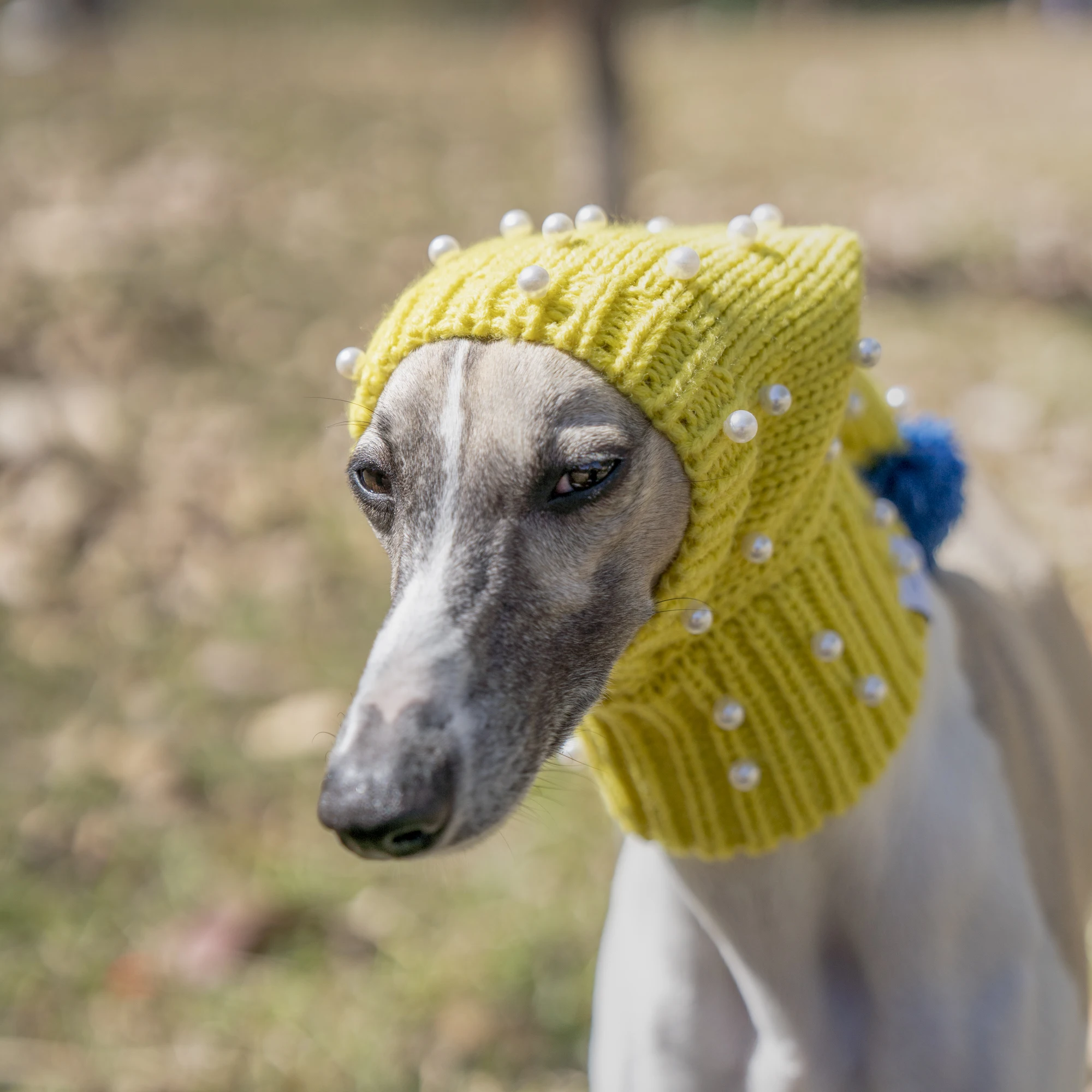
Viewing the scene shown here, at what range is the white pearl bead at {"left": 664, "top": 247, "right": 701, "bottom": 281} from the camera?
51.9 inches

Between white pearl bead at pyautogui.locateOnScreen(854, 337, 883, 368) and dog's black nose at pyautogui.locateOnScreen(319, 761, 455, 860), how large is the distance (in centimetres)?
63

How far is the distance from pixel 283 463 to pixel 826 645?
10.2 ft

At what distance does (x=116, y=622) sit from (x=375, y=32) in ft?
28.8

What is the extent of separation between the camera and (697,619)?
137 centimetres

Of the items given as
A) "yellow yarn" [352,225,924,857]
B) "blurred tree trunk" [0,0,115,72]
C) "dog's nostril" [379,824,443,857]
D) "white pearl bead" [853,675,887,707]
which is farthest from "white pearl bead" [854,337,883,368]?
"blurred tree trunk" [0,0,115,72]

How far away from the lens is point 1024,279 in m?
5.38

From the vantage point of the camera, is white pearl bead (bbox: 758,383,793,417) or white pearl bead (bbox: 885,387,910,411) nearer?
white pearl bead (bbox: 758,383,793,417)

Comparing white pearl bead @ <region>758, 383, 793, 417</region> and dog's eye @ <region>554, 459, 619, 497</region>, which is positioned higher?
white pearl bead @ <region>758, 383, 793, 417</region>

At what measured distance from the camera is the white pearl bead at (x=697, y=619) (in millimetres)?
1371

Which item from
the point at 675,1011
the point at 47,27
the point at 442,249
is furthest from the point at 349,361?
the point at 47,27

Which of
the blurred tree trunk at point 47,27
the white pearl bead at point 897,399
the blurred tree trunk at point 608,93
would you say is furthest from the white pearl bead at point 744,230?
the blurred tree trunk at point 47,27

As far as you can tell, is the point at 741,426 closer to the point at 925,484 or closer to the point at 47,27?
the point at 925,484

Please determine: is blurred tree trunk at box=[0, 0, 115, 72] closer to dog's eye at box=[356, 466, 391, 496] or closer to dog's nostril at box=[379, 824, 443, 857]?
dog's eye at box=[356, 466, 391, 496]

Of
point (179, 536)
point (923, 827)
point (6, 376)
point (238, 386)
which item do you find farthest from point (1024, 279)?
point (923, 827)
